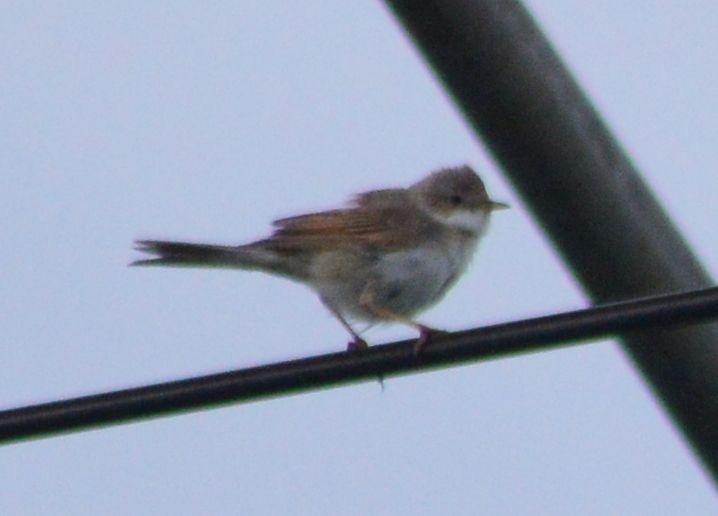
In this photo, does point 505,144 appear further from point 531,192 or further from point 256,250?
point 256,250

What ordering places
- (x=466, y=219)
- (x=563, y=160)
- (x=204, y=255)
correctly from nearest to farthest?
(x=563, y=160)
(x=204, y=255)
(x=466, y=219)

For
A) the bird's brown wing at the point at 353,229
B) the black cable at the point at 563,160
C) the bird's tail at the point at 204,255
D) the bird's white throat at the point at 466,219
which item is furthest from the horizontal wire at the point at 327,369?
the bird's white throat at the point at 466,219

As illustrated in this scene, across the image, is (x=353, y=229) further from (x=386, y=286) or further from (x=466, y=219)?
(x=466, y=219)

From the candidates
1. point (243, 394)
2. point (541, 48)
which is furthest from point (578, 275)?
point (243, 394)

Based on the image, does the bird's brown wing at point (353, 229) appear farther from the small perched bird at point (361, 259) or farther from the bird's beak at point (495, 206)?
the bird's beak at point (495, 206)

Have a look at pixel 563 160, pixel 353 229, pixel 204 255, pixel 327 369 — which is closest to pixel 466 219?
pixel 353 229

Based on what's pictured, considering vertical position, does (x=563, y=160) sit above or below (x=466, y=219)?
below
